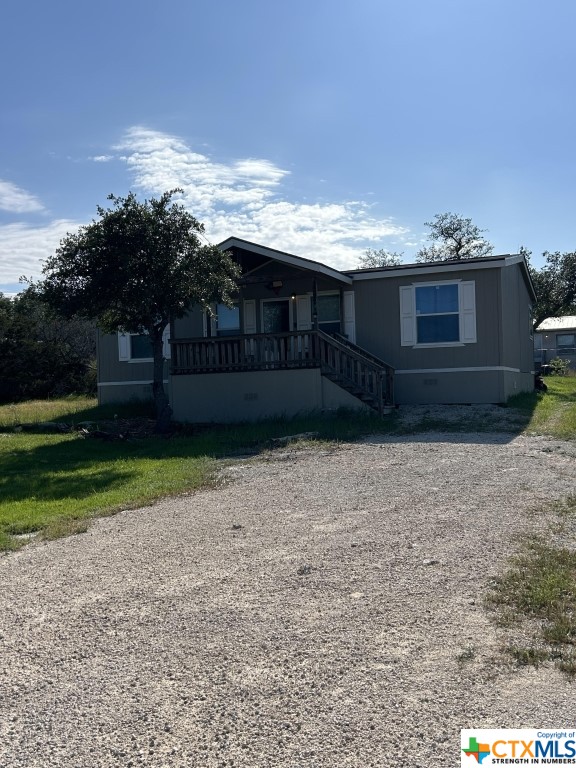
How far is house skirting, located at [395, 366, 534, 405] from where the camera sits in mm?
15977

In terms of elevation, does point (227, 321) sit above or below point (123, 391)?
above

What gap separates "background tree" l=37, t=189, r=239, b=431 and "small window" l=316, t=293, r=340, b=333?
12.4 ft

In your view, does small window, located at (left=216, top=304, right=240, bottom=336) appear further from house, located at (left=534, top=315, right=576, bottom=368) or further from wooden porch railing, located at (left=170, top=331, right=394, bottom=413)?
house, located at (left=534, top=315, right=576, bottom=368)

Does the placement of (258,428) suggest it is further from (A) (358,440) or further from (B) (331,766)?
(B) (331,766)

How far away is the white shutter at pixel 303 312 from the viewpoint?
58.1 feet

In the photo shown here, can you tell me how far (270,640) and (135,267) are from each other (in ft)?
34.4

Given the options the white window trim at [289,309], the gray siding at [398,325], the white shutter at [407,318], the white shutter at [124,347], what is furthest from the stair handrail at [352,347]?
the white shutter at [124,347]

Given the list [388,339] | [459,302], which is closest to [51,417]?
[388,339]

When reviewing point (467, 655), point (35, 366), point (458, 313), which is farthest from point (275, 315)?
point (467, 655)

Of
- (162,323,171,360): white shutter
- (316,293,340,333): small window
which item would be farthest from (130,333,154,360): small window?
(316,293,340,333): small window

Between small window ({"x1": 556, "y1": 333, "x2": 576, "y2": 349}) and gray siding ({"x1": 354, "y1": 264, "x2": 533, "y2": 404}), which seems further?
small window ({"x1": 556, "y1": 333, "x2": 576, "y2": 349})

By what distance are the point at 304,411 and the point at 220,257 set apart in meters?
3.55

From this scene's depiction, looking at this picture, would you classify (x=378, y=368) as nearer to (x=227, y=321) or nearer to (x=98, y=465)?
(x=227, y=321)

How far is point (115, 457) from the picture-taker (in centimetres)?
1230
